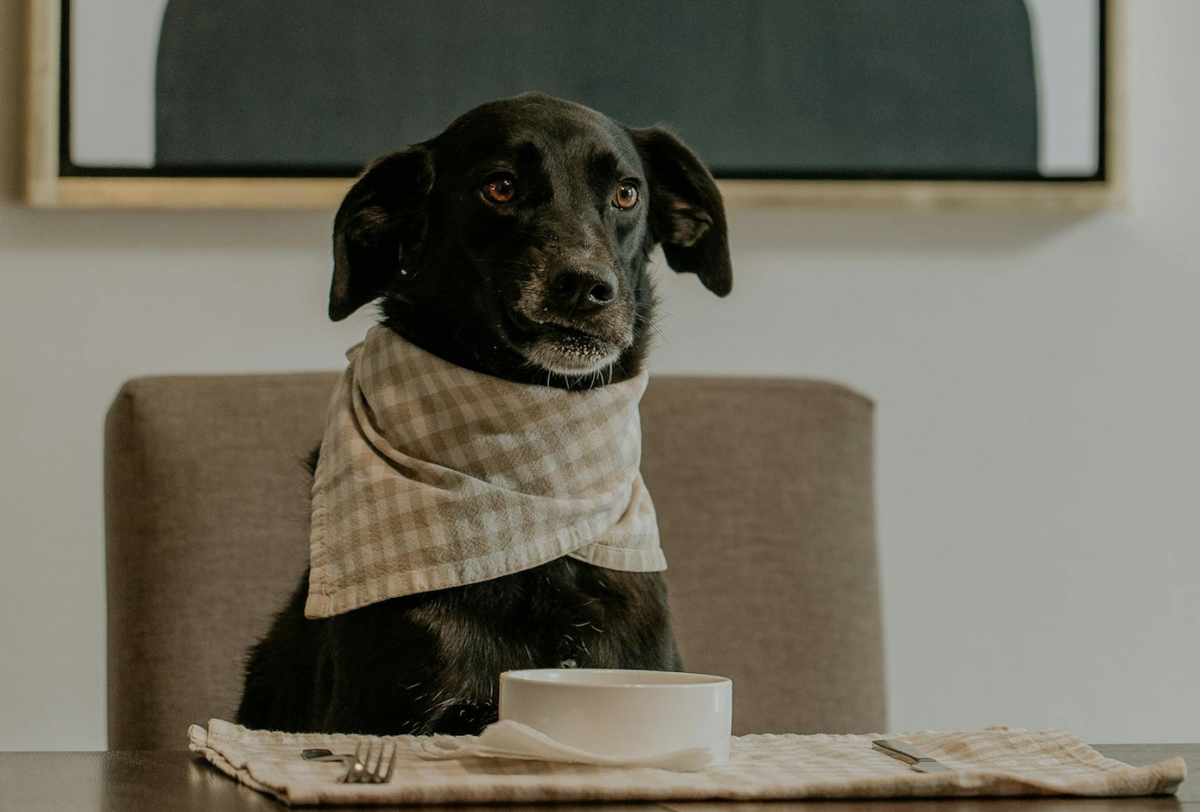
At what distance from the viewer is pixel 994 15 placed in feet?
6.35

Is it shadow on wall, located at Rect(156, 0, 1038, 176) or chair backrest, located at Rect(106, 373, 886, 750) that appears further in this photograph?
shadow on wall, located at Rect(156, 0, 1038, 176)

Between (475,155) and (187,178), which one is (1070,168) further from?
(187,178)

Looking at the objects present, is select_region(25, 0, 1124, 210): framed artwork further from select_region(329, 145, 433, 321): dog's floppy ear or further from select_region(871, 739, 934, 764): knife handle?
select_region(871, 739, 934, 764): knife handle

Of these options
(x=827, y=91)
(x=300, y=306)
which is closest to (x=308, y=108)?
(x=300, y=306)

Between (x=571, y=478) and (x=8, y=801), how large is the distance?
20.5 inches

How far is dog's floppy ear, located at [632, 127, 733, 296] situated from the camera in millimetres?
1263

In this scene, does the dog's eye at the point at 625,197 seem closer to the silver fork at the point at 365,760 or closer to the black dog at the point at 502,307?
the black dog at the point at 502,307

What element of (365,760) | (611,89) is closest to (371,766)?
(365,760)

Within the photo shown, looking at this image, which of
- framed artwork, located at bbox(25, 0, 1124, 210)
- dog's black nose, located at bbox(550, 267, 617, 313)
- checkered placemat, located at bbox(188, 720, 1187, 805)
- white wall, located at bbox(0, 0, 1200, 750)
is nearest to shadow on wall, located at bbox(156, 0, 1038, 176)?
framed artwork, located at bbox(25, 0, 1124, 210)

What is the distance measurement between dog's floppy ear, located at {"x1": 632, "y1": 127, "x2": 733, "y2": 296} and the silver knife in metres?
0.60

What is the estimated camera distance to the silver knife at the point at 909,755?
0.68m

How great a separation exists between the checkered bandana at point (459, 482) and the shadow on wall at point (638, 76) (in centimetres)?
82

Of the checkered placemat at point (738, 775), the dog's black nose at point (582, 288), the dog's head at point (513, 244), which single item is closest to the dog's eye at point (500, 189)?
the dog's head at point (513, 244)

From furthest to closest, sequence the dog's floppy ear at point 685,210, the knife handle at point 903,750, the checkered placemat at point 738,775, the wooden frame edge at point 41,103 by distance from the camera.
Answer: the wooden frame edge at point 41,103 → the dog's floppy ear at point 685,210 → the knife handle at point 903,750 → the checkered placemat at point 738,775
